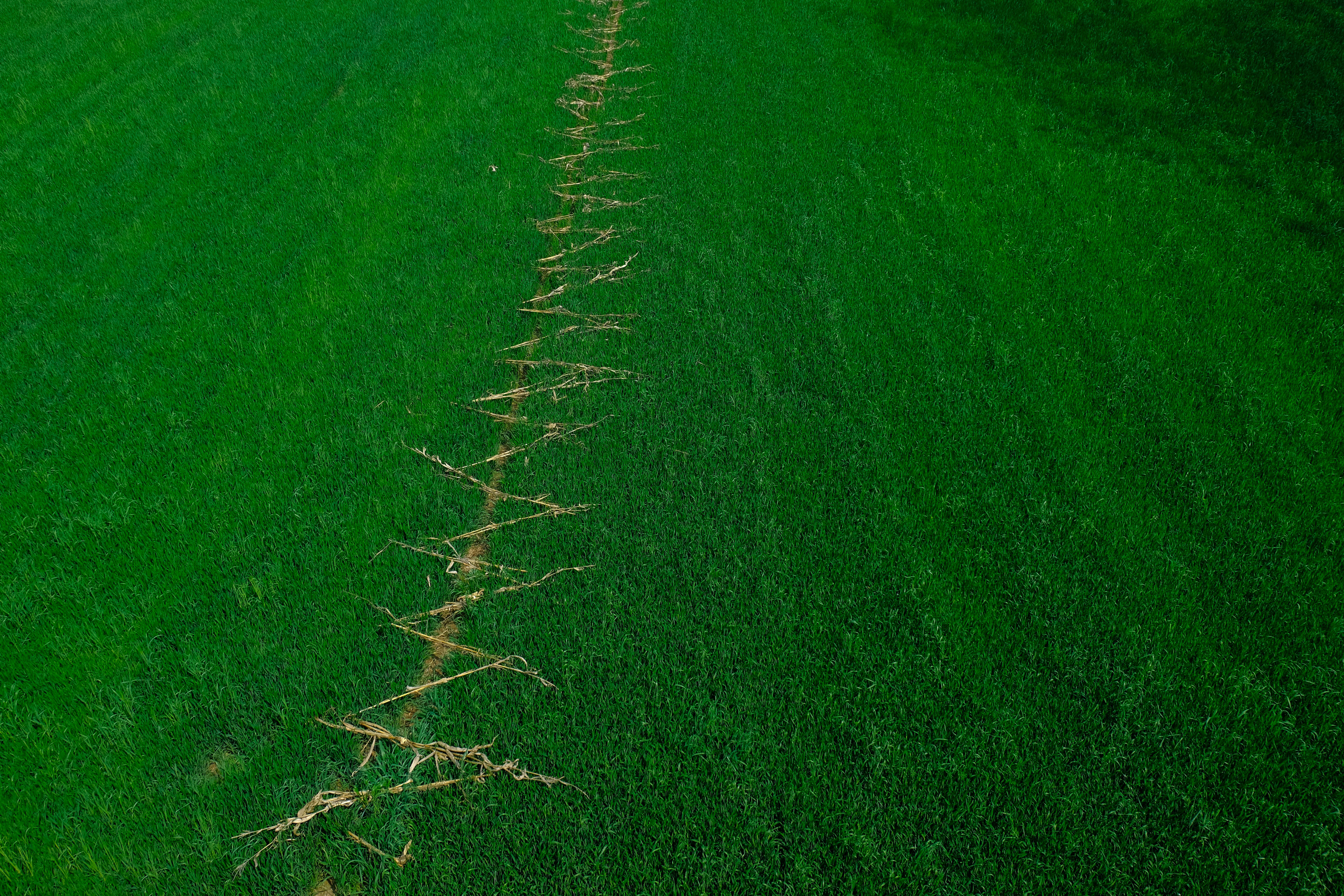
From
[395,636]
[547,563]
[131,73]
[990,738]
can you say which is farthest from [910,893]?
[131,73]

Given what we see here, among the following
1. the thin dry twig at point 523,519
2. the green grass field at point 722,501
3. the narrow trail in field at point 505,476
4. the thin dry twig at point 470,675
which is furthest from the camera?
the thin dry twig at point 523,519

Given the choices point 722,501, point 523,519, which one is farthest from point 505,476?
point 722,501

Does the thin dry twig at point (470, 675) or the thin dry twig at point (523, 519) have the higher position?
the thin dry twig at point (523, 519)

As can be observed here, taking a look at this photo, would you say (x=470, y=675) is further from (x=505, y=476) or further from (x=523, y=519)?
(x=505, y=476)

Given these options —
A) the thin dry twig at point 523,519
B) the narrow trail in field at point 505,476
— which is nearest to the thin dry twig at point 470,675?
the narrow trail in field at point 505,476

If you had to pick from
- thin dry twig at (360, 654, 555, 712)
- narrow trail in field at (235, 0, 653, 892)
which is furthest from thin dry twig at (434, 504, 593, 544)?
thin dry twig at (360, 654, 555, 712)

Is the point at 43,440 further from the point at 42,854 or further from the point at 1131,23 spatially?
the point at 1131,23

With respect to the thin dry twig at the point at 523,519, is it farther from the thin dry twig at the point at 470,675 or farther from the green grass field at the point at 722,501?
the thin dry twig at the point at 470,675
